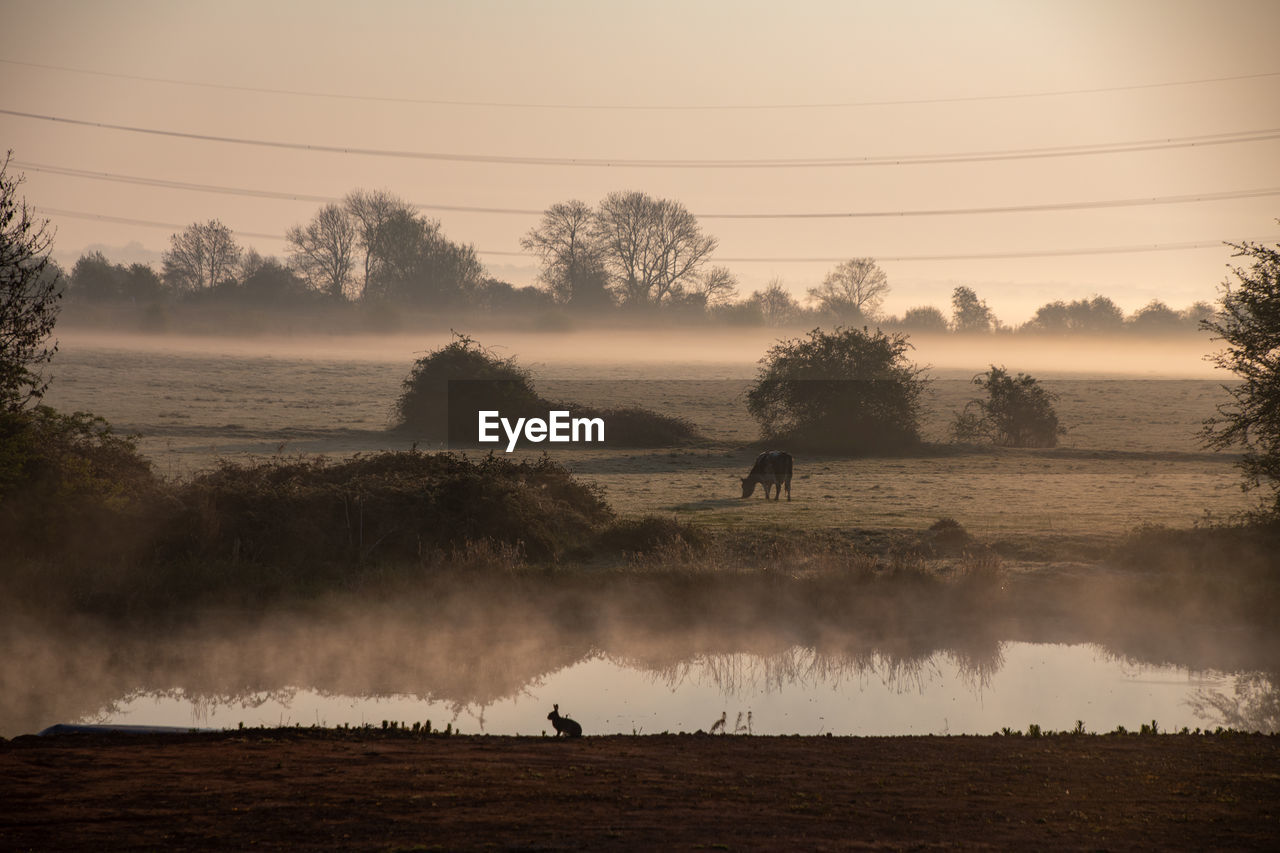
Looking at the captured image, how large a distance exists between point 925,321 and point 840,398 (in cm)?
7168

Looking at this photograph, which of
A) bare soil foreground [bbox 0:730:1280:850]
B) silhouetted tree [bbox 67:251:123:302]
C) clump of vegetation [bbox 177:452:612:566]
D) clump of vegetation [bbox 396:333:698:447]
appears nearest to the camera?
bare soil foreground [bbox 0:730:1280:850]

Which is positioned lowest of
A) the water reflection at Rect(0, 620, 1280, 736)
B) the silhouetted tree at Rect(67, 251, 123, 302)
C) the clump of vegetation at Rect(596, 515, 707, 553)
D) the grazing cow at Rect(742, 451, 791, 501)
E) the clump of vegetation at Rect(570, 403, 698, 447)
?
the water reflection at Rect(0, 620, 1280, 736)

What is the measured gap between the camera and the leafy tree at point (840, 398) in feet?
163

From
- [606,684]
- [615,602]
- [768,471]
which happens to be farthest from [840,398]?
[606,684]

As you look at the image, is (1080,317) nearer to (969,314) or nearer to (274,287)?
(969,314)

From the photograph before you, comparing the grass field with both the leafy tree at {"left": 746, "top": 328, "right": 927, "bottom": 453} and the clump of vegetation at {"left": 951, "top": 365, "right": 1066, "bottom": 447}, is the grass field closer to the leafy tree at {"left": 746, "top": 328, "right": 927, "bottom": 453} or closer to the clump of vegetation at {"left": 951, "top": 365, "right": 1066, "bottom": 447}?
the clump of vegetation at {"left": 951, "top": 365, "right": 1066, "bottom": 447}

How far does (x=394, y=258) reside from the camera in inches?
3888

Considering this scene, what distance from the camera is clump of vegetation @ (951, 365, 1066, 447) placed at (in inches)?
1956

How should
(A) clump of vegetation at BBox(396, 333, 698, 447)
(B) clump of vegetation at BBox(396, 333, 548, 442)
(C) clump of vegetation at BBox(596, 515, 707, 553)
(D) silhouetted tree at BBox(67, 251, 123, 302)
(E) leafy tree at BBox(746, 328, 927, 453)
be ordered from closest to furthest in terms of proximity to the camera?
1. (C) clump of vegetation at BBox(596, 515, 707, 553)
2. (A) clump of vegetation at BBox(396, 333, 698, 447)
3. (E) leafy tree at BBox(746, 328, 927, 453)
4. (B) clump of vegetation at BBox(396, 333, 548, 442)
5. (D) silhouetted tree at BBox(67, 251, 123, 302)

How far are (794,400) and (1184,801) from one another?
41.2m

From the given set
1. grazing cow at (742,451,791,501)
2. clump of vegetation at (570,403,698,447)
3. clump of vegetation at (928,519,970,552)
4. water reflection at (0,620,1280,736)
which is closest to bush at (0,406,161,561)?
water reflection at (0,620,1280,736)

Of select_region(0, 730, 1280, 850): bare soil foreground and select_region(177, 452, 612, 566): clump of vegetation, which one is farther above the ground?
select_region(177, 452, 612, 566): clump of vegetation

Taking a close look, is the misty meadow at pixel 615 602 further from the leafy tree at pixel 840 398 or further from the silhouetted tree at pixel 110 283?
the silhouetted tree at pixel 110 283

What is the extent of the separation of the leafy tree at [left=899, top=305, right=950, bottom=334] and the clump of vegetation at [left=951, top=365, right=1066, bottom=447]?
65.7 m
